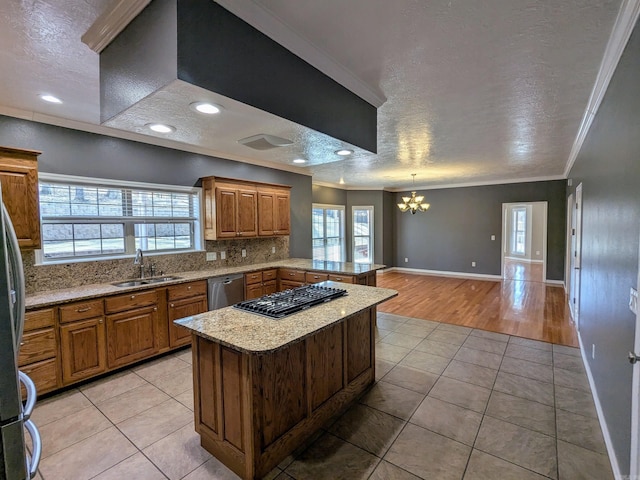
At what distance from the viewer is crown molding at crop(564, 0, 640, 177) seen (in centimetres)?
158

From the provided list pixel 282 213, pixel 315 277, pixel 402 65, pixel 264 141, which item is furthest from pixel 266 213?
pixel 402 65

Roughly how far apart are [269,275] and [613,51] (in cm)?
421

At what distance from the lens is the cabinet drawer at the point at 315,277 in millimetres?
4319

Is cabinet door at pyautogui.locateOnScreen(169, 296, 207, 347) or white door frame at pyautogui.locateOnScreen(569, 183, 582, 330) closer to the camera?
cabinet door at pyautogui.locateOnScreen(169, 296, 207, 347)

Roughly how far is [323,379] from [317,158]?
2.12m

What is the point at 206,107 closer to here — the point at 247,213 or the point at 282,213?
the point at 247,213

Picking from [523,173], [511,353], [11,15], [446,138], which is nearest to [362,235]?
[523,173]

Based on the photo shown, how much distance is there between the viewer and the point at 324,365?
2.30 m

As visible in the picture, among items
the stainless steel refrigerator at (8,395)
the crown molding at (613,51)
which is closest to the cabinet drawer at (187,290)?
the stainless steel refrigerator at (8,395)

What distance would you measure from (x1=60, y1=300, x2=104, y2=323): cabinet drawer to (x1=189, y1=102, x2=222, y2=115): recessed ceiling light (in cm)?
220

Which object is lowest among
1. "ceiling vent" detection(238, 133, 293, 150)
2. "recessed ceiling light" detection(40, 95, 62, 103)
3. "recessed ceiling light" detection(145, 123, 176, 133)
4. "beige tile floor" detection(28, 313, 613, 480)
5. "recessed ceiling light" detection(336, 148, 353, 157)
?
"beige tile floor" detection(28, 313, 613, 480)

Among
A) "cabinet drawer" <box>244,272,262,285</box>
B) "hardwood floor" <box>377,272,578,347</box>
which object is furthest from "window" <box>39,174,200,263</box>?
"hardwood floor" <box>377,272,578,347</box>

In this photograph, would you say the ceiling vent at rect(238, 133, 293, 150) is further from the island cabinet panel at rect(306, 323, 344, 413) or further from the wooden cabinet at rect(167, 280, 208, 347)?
the wooden cabinet at rect(167, 280, 208, 347)

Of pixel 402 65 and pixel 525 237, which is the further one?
pixel 525 237
